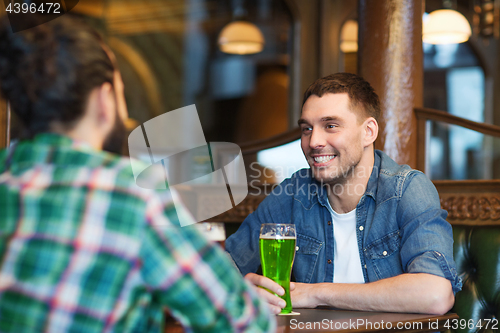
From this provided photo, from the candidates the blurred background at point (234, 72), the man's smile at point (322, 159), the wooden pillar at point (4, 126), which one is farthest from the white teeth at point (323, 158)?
the blurred background at point (234, 72)

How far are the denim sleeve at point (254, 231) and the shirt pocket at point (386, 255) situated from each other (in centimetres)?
38

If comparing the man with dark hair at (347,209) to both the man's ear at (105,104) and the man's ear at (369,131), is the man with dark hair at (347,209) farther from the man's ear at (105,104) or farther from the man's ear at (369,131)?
the man's ear at (105,104)

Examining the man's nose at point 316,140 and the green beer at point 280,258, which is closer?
the green beer at point 280,258

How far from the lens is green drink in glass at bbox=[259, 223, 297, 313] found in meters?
1.27

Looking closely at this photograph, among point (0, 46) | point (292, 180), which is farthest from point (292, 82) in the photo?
point (0, 46)

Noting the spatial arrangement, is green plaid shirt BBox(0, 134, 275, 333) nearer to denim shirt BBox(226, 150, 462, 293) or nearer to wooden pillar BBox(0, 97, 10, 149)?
denim shirt BBox(226, 150, 462, 293)

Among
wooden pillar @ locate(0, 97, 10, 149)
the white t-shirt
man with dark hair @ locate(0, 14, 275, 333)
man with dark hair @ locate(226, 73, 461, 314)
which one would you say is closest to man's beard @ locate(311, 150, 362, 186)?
man with dark hair @ locate(226, 73, 461, 314)

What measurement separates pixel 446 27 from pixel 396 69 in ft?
6.82

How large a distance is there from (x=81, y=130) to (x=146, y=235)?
200mm

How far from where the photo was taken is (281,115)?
18.4ft

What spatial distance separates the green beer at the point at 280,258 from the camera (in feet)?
4.19

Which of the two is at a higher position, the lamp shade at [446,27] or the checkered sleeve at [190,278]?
the lamp shade at [446,27]

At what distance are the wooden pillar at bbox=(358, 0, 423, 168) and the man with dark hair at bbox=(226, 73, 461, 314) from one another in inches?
12.3

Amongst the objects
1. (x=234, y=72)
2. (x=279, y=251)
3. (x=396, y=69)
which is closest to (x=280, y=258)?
(x=279, y=251)
